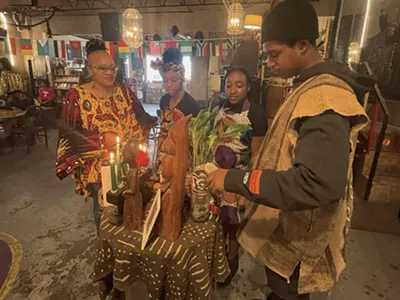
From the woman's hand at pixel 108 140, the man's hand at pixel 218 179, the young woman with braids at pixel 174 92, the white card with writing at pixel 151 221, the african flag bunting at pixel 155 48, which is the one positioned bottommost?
the white card with writing at pixel 151 221

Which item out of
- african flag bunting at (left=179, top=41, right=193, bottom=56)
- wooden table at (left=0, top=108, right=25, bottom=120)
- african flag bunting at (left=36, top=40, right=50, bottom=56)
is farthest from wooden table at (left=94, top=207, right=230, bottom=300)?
african flag bunting at (left=36, top=40, right=50, bottom=56)

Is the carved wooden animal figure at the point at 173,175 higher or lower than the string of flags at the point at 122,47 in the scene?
lower

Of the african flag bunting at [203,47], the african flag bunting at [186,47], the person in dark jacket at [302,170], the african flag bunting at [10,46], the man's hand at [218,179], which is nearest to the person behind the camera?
the person in dark jacket at [302,170]

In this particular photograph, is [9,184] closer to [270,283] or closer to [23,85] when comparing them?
[270,283]

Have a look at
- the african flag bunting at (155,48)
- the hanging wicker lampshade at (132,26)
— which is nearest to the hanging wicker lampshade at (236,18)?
the hanging wicker lampshade at (132,26)

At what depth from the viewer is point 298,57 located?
91 cm

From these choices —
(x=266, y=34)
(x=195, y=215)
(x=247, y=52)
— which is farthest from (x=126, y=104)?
(x=247, y=52)

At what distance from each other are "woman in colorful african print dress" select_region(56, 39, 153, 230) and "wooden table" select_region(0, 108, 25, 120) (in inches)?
145

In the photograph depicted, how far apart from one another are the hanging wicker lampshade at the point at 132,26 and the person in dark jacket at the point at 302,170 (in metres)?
4.03

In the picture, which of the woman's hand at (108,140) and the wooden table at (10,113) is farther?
the wooden table at (10,113)

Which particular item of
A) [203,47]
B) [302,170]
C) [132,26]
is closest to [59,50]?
[203,47]

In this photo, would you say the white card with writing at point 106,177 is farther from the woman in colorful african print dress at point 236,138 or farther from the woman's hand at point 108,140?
the woman in colorful african print dress at point 236,138

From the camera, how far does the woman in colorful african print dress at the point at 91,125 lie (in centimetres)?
168

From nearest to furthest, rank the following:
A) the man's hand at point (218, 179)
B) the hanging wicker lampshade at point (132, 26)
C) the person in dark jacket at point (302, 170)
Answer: the person in dark jacket at point (302, 170)
the man's hand at point (218, 179)
the hanging wicker lampshade at point (132, 26)
